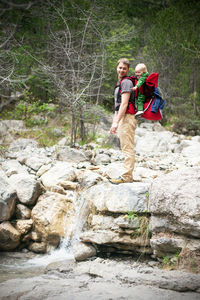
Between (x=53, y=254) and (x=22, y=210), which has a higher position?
(x=22, y=210)

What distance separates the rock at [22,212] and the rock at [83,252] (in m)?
1.48

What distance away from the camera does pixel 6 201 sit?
191 inches

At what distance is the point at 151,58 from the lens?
16.1 metres

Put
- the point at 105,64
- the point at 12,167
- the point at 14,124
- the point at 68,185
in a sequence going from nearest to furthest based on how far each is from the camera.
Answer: the point at 68,185 < the point at 12,167 < the point at 105,64 < the point at 14,124

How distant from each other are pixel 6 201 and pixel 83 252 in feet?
5.91

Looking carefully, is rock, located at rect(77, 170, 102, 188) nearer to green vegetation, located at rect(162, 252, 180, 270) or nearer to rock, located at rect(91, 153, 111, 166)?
rock, located at rect(91, 153, 111, 166)

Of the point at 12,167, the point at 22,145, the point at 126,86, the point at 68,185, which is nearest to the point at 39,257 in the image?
Answer: the point at 68,185

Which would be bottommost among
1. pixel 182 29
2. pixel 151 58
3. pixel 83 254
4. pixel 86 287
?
pixel 83 254

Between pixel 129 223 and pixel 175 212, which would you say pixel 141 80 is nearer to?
pixel 175 212

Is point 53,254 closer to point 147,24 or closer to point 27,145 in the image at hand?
point 27,145

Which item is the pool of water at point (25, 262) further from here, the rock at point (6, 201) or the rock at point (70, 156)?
the rock at point (70, 156)

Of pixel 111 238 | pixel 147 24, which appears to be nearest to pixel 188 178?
pixel 111 238

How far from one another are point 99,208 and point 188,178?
155 cm

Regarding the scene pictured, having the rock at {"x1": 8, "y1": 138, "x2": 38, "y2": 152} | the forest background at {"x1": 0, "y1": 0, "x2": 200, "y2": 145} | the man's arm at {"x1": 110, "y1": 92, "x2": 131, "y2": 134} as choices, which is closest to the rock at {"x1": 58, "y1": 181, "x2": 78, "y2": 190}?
the man's arm at {"x1": 110, "y1": 92, "x2": 131, "y2": 134}
